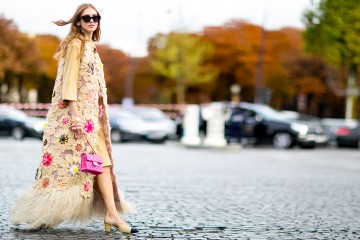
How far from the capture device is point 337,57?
37.6 metres

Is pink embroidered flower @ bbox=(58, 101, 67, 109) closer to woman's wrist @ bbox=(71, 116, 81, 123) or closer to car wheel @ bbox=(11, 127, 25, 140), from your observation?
woman's wrist @ bbox=(71, 116, 81, 123)

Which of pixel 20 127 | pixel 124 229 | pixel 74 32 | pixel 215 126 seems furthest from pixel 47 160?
pixel 20 127

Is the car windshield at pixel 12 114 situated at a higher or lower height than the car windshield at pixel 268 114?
lower

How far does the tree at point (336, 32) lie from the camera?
3362cm

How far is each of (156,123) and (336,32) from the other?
8.85 m

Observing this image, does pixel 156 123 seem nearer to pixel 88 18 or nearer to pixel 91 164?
pixel 88 18

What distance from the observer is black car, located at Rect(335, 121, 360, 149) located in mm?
32156

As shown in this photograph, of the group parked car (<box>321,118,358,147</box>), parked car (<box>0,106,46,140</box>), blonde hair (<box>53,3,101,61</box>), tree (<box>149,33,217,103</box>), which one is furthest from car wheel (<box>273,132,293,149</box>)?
tree (<box>149,33,217,103</box>)

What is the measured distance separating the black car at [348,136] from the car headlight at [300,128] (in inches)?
106

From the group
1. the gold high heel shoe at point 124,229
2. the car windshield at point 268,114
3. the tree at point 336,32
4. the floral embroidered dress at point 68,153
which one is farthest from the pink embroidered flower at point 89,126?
the tree at point 336,32

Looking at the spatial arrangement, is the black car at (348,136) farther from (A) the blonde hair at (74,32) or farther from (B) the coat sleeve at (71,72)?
(B) the coat sleeve at (71,72)

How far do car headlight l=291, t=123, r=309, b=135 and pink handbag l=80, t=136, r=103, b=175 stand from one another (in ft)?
77.9

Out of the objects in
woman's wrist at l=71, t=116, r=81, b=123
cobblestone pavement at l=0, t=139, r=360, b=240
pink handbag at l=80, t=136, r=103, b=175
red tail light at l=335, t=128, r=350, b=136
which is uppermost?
red tail light at l=335, t=128, r=350, b=136

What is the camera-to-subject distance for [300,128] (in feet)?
98.2
